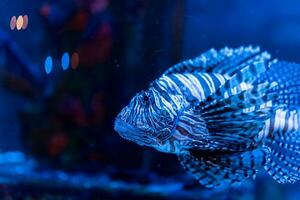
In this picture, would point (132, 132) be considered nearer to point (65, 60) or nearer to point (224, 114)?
point (224, 114)

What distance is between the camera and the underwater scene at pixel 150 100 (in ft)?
5.85

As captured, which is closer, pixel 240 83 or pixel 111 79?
pixel 240 83

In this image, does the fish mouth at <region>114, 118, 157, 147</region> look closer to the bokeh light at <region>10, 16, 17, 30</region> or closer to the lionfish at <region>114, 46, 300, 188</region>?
the lionfish at <region>114, 46, 300, 188</region>

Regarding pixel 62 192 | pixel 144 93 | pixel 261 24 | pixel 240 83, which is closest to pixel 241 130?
pixel 240 83

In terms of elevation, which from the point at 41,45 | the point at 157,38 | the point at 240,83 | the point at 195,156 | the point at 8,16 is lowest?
the point at 195,156

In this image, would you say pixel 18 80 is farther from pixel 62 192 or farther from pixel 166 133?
pixel 166 133

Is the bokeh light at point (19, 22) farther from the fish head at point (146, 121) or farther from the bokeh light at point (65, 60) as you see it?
the fish head at point (146, 121)

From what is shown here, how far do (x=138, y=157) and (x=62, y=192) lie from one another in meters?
0.97

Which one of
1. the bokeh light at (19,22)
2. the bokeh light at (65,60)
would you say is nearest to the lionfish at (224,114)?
the bokeh light at (19,22)

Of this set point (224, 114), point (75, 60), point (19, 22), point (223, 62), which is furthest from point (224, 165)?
point (75, 60)

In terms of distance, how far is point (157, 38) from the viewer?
2.56 metres

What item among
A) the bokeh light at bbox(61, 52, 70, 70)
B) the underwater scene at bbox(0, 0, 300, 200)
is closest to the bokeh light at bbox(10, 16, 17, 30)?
the underwater scene at bbox(0, 0, 300, 200)

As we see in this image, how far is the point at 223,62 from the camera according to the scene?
6.25 feet

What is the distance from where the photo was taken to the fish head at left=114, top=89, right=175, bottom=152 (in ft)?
5.61
